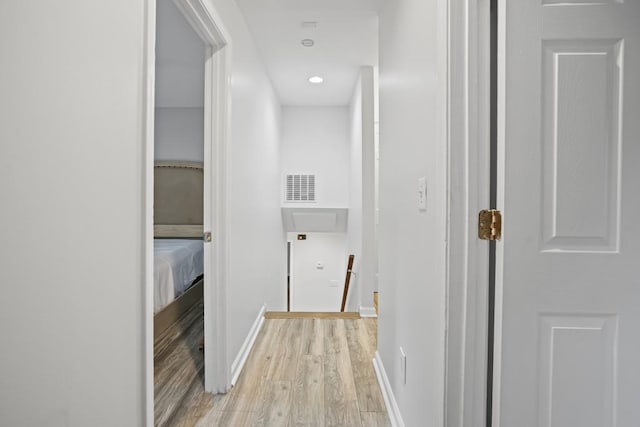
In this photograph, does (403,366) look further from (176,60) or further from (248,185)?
(176,60)

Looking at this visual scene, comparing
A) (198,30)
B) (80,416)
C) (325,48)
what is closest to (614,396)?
(80,416)

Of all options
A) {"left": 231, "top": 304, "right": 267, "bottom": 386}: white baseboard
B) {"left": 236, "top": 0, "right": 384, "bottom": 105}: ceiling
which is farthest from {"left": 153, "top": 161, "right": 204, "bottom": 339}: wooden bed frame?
{"left": 231, "top": 304, "right": 267, "bottom": 386}: white baseboard

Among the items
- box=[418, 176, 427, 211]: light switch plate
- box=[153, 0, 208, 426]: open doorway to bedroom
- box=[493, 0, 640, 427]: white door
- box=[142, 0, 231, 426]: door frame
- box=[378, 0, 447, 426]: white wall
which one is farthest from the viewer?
box=[153, 0, 208, 426]: open doorway to bedroom

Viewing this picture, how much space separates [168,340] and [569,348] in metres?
2.86

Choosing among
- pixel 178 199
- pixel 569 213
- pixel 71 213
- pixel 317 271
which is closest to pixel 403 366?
pixel 569 213

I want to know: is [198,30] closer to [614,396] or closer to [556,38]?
[556,38]

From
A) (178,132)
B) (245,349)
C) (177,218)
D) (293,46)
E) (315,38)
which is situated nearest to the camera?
(245,349)

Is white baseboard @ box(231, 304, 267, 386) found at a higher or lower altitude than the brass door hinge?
lower

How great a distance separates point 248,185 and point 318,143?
259cm

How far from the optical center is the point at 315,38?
3.10 m

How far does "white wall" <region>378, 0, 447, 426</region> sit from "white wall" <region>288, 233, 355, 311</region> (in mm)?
4247

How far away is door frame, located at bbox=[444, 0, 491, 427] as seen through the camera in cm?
108

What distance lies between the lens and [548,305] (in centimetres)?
104

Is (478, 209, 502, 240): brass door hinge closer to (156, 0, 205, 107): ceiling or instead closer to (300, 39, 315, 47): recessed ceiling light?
(156, 0, 205, 107): ceiling
